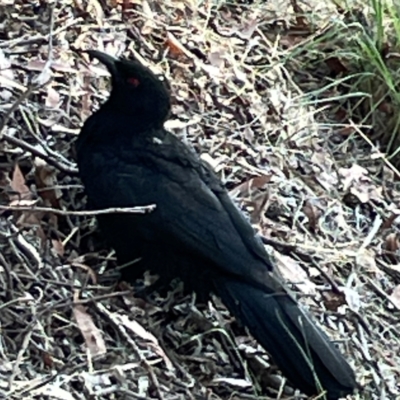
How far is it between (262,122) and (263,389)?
180cm

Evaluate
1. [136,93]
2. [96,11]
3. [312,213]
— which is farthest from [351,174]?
[136,93]

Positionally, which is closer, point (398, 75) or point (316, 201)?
point (316, 201)

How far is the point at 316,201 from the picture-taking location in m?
5.48

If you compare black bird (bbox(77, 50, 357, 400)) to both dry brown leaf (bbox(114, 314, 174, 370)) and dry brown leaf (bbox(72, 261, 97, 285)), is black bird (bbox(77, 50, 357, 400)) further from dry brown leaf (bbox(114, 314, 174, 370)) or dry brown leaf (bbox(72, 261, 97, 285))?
dry brown leaf (bbox(114, 314, 174, 370))

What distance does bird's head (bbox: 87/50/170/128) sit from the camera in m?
4.65

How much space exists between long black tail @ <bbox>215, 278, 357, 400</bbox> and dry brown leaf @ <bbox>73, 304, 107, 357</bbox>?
491 millimetres

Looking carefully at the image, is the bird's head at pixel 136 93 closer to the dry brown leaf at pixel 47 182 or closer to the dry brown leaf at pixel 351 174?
the dry brown leaf at pixel 47 182

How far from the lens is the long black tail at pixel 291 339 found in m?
4.02

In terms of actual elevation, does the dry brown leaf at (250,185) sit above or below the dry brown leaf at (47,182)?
below

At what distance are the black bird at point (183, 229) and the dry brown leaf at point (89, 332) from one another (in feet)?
1.25

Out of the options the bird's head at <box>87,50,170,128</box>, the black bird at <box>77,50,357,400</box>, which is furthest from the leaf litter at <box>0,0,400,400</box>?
the bird's head at <box>87,50,170,128</box>

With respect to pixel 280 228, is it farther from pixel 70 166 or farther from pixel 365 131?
pixel 365 131

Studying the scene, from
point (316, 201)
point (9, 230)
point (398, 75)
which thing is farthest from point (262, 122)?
point (9, 230)

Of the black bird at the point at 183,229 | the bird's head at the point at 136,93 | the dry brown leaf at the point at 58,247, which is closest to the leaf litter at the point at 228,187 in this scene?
the dry brown leaf at the point at 58,247
